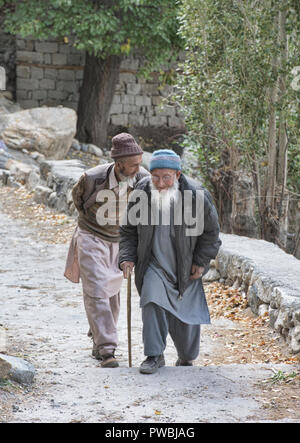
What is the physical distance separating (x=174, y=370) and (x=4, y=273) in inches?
165

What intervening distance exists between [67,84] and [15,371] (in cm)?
1695

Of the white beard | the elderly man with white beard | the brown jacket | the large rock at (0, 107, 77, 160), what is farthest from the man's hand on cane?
the large rock at (0, 107, 77, 160)

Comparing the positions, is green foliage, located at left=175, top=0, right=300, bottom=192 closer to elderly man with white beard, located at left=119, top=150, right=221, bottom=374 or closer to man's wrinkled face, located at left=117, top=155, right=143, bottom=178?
man's wrinkled face, located at left=117, top=155, right=143, bottom=178

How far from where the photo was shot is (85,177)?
5.11m

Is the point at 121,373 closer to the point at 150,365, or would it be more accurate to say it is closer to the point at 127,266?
the point at 150,365

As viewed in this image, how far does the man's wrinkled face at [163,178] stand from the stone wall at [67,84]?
50.3 ft

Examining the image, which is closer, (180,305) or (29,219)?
(180,305)

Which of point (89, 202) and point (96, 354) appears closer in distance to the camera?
point (89, 202)

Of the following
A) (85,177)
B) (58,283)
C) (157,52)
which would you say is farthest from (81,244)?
(157,52)

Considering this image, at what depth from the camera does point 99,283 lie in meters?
5.14

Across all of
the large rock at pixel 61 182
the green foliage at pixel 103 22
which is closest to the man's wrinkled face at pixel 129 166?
the large rock at pixel 61 182

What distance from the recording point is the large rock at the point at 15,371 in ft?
13.5

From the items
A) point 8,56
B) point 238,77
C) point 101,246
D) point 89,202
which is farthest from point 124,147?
point 8,56

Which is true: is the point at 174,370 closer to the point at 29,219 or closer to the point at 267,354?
the point at 267,354
